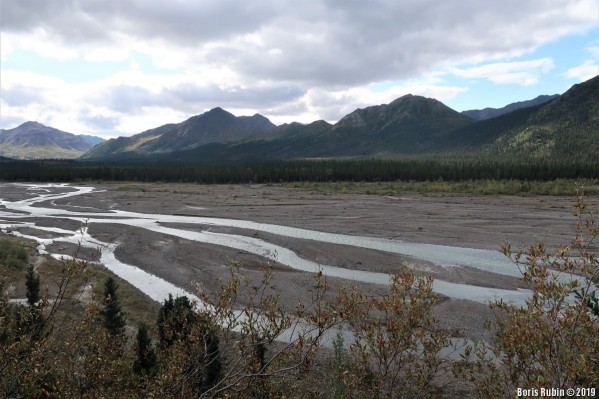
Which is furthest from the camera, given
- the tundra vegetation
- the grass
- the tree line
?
the tree line

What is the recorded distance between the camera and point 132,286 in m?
31.9

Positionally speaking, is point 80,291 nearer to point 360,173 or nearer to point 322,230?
point 322,230

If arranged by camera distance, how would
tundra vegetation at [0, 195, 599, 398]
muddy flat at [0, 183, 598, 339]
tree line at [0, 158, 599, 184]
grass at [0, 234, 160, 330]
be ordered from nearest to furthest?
tundra vegetation at [0, 195, 599, 398], grass at [0, 234, 160, 330], muddy flat at [0, 183, 598, 339], tree line at [0, 158, 599, 184]

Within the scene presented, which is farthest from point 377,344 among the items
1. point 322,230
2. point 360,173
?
point 360,173

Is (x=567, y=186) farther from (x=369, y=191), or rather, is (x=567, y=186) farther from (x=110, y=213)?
(x=110, y=213)

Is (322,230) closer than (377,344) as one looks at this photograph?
No

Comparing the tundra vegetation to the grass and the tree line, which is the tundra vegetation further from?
the tree line

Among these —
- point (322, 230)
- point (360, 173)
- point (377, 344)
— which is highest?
point (360, 173)

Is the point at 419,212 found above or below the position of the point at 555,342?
below

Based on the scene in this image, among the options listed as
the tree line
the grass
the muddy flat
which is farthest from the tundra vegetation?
the tree line

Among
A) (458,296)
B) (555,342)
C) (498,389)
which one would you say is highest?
(555,342)

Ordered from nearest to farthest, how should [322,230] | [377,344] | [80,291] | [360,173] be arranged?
[377,344] → [80,291] → [322,230] → [360,173]

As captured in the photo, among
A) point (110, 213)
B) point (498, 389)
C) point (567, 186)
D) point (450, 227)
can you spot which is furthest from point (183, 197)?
point (498, 389)

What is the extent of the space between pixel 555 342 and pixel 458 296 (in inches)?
981
